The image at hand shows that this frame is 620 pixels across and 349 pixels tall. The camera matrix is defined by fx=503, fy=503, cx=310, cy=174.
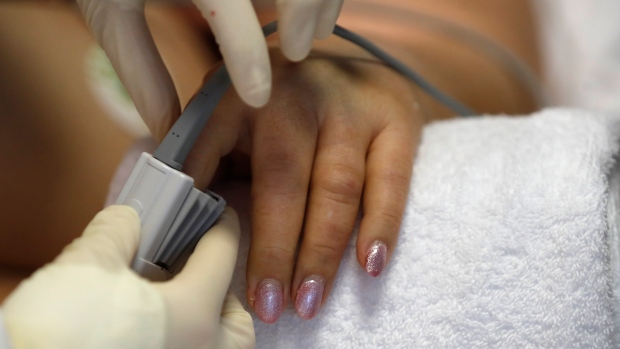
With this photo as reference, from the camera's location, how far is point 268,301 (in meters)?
0.42

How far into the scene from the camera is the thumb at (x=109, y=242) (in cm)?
32

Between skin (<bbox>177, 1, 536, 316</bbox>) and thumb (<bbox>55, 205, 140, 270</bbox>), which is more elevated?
thumb (<bbox>55, 205, 140, 270</bbox>)

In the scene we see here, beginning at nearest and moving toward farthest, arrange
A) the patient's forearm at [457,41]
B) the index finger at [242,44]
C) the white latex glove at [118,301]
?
the white latex glove at [118,301] < the index finger at [242,44] < the patient's forearm at [457,41]

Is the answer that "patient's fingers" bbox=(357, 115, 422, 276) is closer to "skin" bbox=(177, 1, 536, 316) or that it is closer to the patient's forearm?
"skin" bbox=(177, 1, 536, 316)

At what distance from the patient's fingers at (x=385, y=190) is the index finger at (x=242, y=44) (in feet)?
0.49

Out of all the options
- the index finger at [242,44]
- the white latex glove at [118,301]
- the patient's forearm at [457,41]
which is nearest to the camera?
the white latex glove at [118,301]

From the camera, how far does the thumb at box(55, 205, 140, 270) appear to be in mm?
318

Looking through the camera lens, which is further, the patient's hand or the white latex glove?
the patient's hand

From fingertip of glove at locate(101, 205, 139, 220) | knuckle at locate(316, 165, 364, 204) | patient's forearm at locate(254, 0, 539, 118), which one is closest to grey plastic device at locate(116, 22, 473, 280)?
fingertip of glove at locate(101, 205, 139, 220)

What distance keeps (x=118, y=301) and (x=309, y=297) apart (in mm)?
172

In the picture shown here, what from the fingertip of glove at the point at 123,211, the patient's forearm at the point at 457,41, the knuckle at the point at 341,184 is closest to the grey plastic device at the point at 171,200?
the fingertip of glove at the point at 123,211

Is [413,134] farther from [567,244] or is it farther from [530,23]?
[530,23]

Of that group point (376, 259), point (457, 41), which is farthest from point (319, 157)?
point (457, 41)

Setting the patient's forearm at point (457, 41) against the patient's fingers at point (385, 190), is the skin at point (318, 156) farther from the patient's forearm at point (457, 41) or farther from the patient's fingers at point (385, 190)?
the patient's forearm at point (457, 41)
